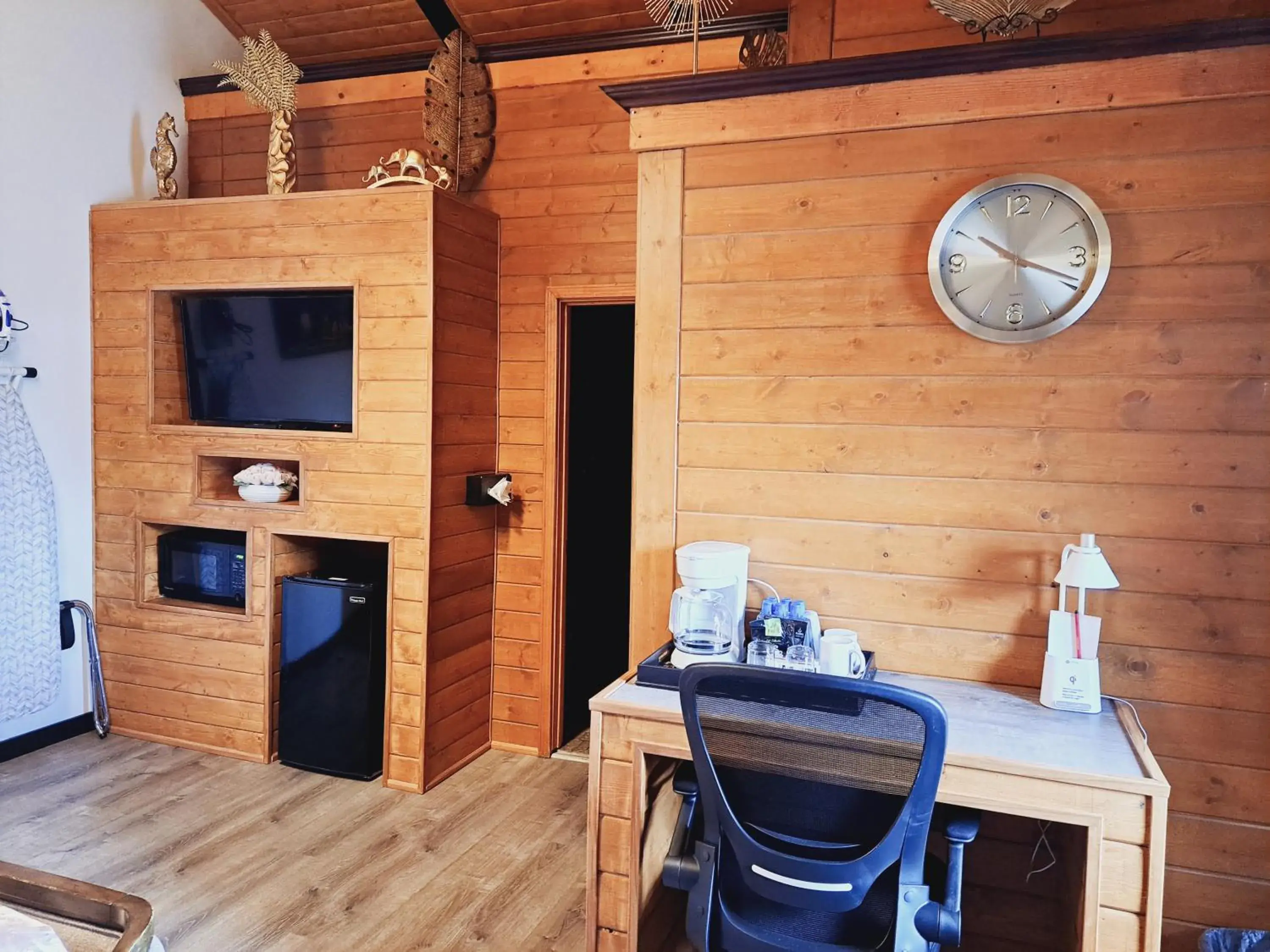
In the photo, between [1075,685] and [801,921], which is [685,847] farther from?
[1075,685]

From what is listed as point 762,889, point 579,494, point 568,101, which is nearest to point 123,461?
point 579,494

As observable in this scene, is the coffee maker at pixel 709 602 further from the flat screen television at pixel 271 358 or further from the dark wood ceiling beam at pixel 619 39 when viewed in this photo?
the dark wood ceiling beam at pixel 619 39

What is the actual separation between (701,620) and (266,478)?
7.41ft

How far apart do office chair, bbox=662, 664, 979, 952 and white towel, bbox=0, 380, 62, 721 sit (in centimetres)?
318

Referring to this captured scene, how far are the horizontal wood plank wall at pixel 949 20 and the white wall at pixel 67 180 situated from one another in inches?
124

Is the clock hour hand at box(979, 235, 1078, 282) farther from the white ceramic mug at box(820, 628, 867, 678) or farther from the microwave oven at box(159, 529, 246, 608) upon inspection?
the microwave oven at box(159, 529, 246, 608)

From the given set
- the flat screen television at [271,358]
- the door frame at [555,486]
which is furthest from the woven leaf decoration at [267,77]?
the door frame at [555,486]

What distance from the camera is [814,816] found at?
1669 millimetres

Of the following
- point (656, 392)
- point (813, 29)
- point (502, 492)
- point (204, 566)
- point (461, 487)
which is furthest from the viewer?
point (204, 566)

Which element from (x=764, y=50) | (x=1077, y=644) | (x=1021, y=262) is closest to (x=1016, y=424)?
(x=1021, y=262)

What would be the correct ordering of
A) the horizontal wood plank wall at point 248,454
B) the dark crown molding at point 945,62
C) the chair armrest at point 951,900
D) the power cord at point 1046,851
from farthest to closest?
the horizontal wood plank wall at point 248,454 < the power cord at point 1046,851 < the dark crown molding at point 945,62 < the chair armrest at point 951,900

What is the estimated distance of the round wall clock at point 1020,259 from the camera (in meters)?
2.24

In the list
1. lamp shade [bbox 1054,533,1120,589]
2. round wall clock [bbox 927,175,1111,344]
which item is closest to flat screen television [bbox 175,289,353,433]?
round wall clock [bbox 927,175,1111,344]

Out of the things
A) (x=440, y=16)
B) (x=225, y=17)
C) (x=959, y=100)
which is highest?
(x=225, y=17)
